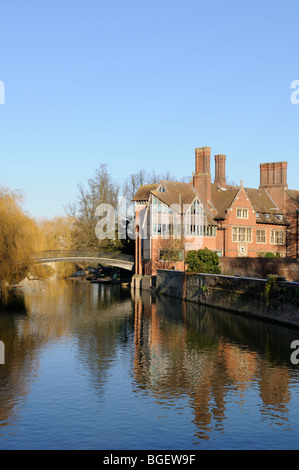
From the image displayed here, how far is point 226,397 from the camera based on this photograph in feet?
63.4

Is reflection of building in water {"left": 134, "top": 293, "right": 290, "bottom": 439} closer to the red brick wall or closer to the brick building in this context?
the red brick wall

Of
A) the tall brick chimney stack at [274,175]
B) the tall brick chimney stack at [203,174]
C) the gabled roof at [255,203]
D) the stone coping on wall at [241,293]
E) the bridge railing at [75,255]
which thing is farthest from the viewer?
the tall brick chimney stack at [274,175]

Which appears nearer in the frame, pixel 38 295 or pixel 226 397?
pixel 226 397

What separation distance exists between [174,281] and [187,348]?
89.4 feet

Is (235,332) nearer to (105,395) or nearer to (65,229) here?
(105,395)

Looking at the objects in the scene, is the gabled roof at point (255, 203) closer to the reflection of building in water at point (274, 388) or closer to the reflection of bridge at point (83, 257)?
the reflection of bridge at point (83, 257)

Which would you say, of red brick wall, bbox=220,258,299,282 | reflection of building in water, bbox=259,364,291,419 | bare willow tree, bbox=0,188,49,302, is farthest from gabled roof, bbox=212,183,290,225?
reflection of building in water, bbox=259,364,291,419

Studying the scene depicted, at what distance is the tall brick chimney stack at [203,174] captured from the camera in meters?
68.0

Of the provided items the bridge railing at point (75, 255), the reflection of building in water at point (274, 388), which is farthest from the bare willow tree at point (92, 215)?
the reflection of building in water at point (274, 388)

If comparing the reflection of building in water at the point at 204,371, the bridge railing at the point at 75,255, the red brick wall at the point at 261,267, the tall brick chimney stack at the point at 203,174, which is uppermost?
the tall brick chimney stack at the point at 203,174

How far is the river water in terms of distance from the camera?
15594 millimetres

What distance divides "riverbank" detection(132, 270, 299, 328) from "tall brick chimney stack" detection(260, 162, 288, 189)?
87.9 feet

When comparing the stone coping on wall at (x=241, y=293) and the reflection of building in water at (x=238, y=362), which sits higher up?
the stone coping on wall at (x=241, y=293)

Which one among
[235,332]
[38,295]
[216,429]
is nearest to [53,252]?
[38,295]
